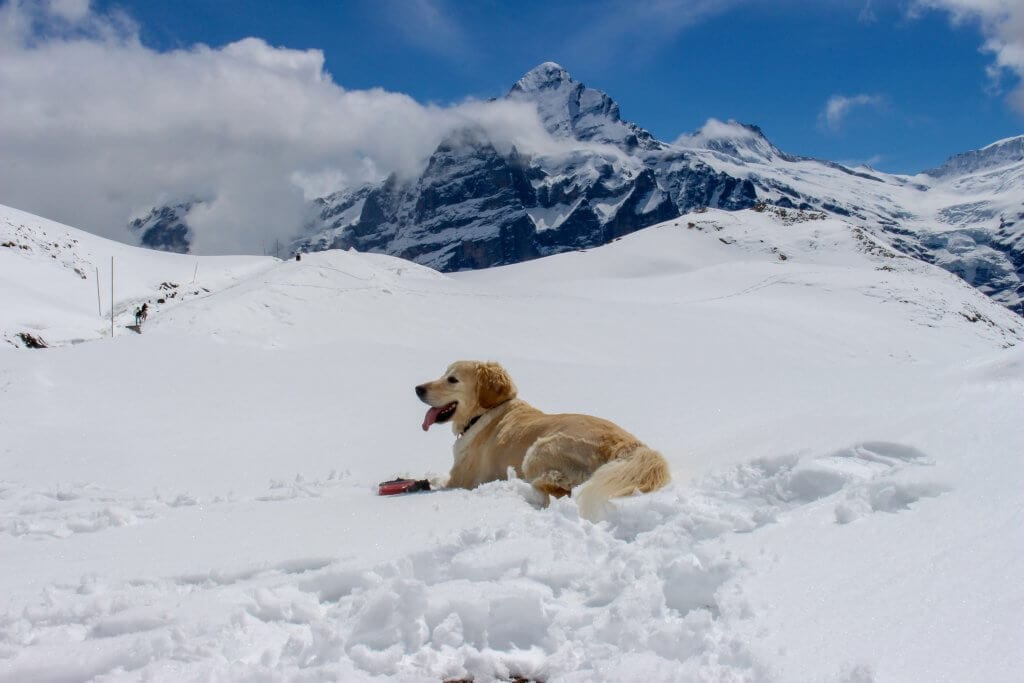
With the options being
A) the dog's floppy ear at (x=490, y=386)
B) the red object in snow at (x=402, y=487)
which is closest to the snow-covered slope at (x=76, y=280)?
the dog's floppy ear at (x=490, y=386)

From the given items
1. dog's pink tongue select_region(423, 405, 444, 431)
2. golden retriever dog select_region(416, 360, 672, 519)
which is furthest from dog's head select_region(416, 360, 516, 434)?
dog's pink tongue select_region(423, 405, 444, 431)

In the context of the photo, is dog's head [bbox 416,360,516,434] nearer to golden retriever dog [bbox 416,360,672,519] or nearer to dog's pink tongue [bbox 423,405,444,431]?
golden retriever dog [bbox 416,360,672,519]

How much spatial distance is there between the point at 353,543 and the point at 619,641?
65.6 inches

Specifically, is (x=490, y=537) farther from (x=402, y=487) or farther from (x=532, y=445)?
(x=402, y=487)

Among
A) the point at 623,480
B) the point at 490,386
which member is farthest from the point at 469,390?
the point at 623,480

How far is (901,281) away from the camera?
40.9m

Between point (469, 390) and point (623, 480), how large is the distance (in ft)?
8.91

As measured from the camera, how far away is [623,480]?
4453 millimetres

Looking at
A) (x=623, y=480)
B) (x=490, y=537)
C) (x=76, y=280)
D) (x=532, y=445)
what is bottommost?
(x=490, y=537)

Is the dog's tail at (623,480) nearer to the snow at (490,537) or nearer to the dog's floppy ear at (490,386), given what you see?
the snow at (490,537)

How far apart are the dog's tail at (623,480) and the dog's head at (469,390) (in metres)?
2.16

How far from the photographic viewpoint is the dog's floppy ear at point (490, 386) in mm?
6863

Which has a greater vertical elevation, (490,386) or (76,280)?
(76,280)

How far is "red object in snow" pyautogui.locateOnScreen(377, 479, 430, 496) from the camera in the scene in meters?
5.86
